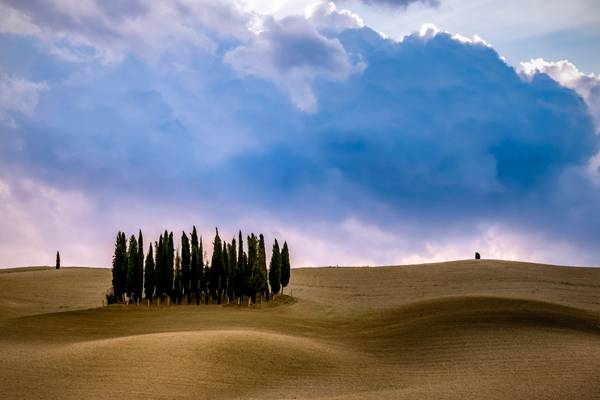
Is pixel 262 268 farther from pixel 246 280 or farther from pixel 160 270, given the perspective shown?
pixel 160 270

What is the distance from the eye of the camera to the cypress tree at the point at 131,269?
52062 millimetres

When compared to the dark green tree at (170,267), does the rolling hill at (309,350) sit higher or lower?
lower

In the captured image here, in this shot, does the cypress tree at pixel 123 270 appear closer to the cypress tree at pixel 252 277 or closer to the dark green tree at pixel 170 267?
the dark green tree at pixel 170 267

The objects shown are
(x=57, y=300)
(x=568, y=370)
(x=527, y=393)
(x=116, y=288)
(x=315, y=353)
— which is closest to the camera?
(x=527, y=393)

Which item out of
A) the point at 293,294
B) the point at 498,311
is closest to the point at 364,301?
the point at 293,294

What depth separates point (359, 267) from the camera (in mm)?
77625

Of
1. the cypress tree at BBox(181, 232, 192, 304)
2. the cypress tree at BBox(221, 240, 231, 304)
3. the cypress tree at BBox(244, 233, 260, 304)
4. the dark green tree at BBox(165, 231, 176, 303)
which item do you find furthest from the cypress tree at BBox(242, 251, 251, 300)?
the dark green tree at BBox(165, 231, 176, 303)

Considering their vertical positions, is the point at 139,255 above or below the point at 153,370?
above

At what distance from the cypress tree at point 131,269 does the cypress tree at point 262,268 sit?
977 centimetres

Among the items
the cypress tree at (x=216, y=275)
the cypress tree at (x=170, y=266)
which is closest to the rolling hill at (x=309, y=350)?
the cypress tree at (x=170, y=266)

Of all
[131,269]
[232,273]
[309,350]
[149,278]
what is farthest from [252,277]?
[309,350]

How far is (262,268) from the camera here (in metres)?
52.7

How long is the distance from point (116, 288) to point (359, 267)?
33.0 meters

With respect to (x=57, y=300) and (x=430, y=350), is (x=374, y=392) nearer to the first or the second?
(x=430, y=350)
